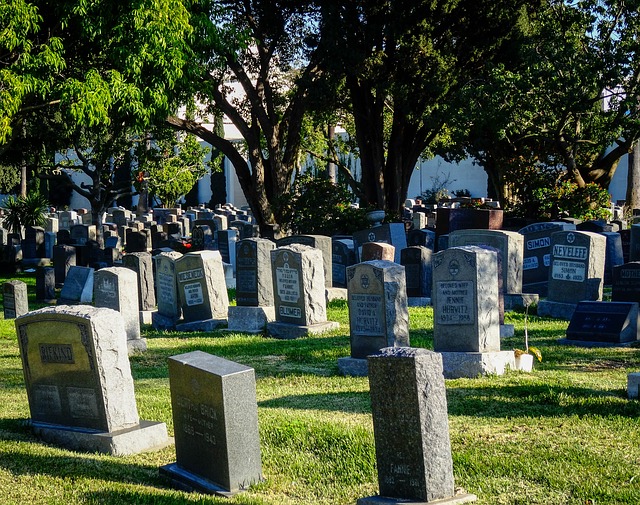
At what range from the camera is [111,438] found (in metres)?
7.45

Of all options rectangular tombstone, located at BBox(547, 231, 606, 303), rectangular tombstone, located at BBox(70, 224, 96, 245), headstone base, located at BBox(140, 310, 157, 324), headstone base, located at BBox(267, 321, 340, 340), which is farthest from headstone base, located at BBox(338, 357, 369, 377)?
rectangular tombstone, located at BBox(70, 224, 96, 245)

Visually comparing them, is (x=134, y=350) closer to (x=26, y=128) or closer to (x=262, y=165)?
(x=26, y=128)

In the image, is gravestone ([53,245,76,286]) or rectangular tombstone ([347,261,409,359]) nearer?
rectangular tombstone ([347,261,409,359])

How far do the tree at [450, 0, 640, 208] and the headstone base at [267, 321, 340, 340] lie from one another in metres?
12.5

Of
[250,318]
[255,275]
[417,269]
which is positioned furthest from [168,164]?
[250,318]

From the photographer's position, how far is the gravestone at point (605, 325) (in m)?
12.0

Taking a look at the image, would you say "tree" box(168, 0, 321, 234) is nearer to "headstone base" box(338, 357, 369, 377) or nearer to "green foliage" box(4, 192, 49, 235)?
"green foliage" box(4, 192, 49, 235)

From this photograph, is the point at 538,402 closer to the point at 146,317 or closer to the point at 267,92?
the point at 146,317

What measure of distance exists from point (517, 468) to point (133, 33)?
13.1m

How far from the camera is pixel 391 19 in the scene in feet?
82.4

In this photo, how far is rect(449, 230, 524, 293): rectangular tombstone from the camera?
15617 millimetres

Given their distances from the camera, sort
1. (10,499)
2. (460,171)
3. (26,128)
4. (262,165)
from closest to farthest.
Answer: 1. (10,499)
2. (26,128)
3. (262,165)
4. (460,171)

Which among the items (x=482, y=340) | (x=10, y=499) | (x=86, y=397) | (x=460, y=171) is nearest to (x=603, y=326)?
(x=482, y=340)

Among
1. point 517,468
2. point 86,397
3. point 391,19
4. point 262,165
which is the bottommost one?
point 517,468
